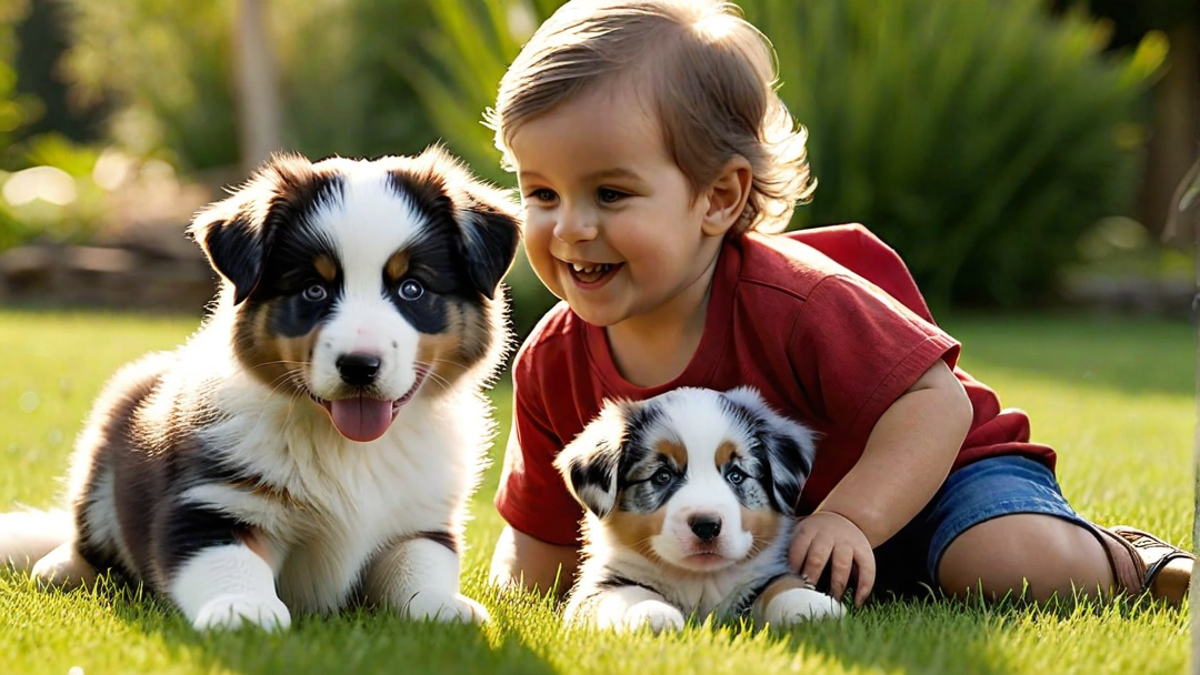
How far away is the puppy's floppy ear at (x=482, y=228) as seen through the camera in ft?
10.7

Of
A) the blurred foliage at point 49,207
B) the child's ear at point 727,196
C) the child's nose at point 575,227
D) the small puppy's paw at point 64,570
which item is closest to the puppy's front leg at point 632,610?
the child's nose at point 575,227

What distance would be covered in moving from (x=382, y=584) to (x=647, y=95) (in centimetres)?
139

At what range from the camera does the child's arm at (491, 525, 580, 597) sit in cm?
394

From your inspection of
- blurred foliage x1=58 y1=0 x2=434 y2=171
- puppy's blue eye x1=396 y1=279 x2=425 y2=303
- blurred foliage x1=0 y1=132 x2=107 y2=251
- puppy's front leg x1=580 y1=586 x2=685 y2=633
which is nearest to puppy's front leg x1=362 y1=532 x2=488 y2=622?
puppy's front leg x1=580 y1=586 x2=685 y2=633

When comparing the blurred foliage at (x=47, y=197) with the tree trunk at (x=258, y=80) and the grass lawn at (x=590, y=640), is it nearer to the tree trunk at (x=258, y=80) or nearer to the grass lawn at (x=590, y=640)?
the tree trunk at (x=258, y=80)

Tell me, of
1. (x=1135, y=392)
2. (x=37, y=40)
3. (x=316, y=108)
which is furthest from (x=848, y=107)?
(x=37, y=40)

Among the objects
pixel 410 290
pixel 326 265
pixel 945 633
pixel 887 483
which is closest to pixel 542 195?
pixel 410 290

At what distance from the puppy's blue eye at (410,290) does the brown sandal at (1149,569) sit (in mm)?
1866

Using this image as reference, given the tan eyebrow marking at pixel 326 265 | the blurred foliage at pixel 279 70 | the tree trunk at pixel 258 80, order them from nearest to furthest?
the tan eyebrow marking at pixel 326 265, the tree trunk at pixel 258 80, the blurred foliage at pixel 279 70

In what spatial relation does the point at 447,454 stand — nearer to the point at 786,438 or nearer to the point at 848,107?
the point at 786,438

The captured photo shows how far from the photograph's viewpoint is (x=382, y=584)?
3324 millimetres

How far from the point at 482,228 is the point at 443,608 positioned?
36.0 inches

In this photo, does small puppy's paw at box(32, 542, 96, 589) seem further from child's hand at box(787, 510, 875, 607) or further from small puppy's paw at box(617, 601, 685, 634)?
child's hand at box(787, 510, 875, 607)

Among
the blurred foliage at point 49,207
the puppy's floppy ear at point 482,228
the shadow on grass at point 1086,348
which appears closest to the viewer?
the puppy's floppy ear at point 482,228
